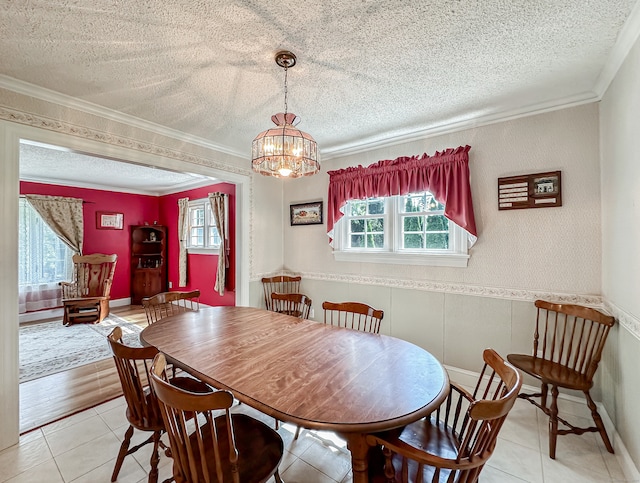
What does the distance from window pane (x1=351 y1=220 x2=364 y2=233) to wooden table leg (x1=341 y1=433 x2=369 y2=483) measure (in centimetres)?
267

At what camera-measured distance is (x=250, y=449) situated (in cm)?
131

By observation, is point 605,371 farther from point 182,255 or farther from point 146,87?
point 182,255

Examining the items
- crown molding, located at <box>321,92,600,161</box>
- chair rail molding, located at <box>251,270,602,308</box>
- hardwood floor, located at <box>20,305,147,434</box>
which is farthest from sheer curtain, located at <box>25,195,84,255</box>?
crown molding, located at <box>321,92,600,161</box>

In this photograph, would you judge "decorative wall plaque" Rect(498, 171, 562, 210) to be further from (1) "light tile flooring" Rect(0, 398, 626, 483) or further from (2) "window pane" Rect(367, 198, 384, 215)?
(1) "light tile flooring" Rect(0, 398, 626, 483)

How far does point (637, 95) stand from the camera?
159 centimetres

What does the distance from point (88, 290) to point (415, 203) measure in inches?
224

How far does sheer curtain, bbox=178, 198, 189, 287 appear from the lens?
5832 millimetres

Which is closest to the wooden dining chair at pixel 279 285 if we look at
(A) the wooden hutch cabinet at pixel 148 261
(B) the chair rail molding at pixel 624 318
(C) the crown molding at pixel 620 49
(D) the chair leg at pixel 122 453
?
(D) the chair leg at pixel 122 453

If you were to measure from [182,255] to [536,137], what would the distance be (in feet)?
19.0

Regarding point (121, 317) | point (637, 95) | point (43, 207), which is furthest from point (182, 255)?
point (637, 95)

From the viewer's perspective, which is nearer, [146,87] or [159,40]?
[159,40]

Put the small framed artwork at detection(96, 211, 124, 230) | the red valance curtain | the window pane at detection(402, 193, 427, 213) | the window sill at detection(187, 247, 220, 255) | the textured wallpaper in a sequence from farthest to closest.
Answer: the small framed artwork at detection(96, 211, 124, 230)
the window sill at detection(187, 247, 220, 255)
the window pane at detection(402, 193, 427, 213)
the red valance curtain
the textured wallpaper

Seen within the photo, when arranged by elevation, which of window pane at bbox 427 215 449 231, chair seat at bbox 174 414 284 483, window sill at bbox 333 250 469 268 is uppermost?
window pane at bbox 427 215 449 231

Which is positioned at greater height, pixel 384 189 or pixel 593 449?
pixel 384 189
